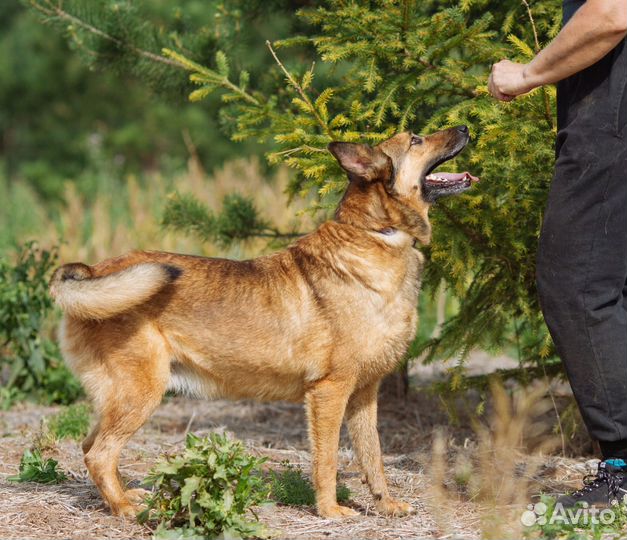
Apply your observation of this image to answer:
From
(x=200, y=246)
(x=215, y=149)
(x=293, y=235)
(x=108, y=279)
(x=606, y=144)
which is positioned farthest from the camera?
(x=215, y=149)

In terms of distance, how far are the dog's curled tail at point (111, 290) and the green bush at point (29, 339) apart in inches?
112

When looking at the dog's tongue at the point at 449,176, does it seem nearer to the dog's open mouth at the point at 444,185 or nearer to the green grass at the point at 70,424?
the dog's open mouth at the point at 444,185

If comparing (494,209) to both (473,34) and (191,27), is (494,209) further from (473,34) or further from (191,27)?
(191,27)

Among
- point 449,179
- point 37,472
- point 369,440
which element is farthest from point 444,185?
point 37,472

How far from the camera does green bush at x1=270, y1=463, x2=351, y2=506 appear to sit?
4.45m

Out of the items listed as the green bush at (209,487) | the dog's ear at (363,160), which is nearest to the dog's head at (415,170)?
the dog's ear at (363,160)

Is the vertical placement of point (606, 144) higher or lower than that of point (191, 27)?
lower

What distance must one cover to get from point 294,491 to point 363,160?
1.70 meters

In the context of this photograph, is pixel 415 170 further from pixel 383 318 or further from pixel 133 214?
pixel 133 214

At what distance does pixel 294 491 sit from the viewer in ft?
14.6

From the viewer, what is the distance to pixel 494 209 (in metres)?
4.92

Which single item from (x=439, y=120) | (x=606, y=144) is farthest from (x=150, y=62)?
(x=606, y=144)

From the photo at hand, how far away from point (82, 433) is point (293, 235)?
79.2 inches

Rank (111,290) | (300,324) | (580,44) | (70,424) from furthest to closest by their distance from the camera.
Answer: (70,424), (300,324), (111,290), (580,44)
